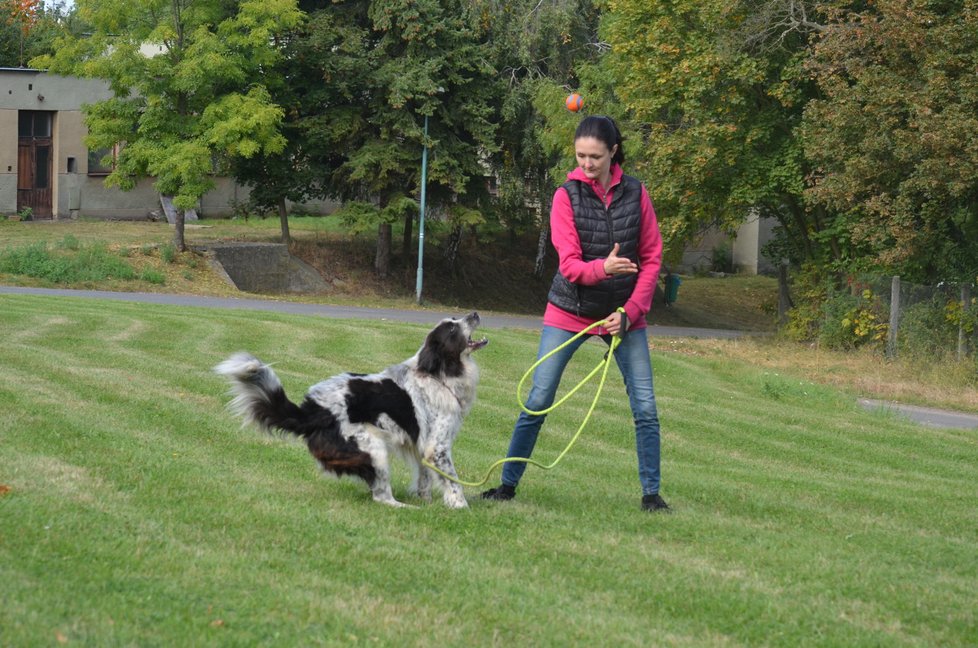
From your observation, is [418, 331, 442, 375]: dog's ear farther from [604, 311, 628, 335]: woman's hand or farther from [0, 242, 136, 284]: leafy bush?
[0, 242, 136, 284]: leafy bush

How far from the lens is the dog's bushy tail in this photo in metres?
7.02

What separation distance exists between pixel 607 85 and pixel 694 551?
29.6 metres

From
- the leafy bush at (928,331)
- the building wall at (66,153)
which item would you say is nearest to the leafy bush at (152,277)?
the building wall at (66,153)

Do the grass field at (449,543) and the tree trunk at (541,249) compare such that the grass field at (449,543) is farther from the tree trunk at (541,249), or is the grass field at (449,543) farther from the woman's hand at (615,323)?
the tree trunk at (541,249)

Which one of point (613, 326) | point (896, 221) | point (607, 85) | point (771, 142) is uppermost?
point (607, 85)

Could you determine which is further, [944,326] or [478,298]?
[478,298]

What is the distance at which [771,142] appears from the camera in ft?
97.0

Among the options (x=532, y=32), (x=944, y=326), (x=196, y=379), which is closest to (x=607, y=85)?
(x=532, y=32)

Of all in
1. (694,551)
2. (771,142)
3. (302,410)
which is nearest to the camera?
(694,551)

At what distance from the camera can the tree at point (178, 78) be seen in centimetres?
3447

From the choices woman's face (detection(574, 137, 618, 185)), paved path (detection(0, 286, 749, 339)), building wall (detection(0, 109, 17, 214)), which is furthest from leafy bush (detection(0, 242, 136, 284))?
woman's face (detection(574, 137, 618, 185))

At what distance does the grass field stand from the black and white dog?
33cm

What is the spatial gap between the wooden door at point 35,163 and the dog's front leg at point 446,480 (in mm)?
42644

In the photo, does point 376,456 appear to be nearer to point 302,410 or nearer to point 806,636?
point 302,410
